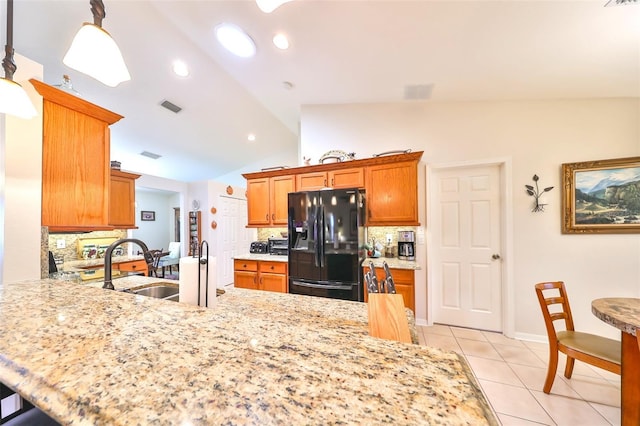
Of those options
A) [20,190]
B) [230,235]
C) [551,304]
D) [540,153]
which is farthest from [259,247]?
[540,153]

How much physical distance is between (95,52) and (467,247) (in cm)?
366

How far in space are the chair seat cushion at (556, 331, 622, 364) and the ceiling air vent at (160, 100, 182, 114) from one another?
5.55 m

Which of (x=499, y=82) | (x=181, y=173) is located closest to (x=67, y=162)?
(x=499, y=82)

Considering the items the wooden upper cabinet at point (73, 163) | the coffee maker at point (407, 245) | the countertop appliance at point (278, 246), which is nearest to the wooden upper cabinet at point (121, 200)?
the wooden upper cabinet at point (73, 163)

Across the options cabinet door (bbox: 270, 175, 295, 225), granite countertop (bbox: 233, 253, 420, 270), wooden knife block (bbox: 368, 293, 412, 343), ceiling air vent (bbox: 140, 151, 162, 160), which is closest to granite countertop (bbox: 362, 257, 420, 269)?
granite countertop (bbox: 233, 253, 420, 270)

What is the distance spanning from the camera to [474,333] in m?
2.87

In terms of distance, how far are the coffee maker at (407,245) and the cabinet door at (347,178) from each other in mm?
858

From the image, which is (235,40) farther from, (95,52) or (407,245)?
(407,245)

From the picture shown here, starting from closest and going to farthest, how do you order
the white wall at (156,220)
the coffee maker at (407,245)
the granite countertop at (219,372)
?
the granite countertop at (219,372) → the coffee maker at (407,245) → the white wall at (156,220)

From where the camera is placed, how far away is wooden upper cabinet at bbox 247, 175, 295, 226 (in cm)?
343

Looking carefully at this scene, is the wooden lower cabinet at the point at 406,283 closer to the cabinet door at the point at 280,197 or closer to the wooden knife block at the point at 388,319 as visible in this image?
the cabinet door at the point at 280,197

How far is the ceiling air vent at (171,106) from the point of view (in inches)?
151

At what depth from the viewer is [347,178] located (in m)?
3.12

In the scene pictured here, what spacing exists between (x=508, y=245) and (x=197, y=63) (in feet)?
14.8
